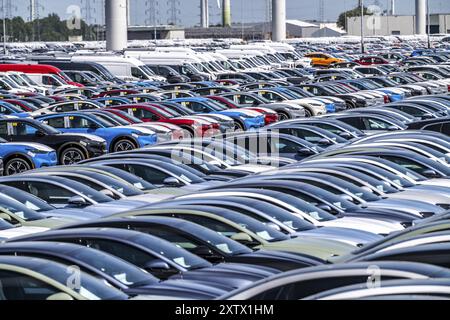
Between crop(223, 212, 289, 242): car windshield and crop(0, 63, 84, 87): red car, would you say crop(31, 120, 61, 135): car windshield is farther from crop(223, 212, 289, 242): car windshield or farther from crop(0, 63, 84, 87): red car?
crop(0, 63, 84, 87): red car

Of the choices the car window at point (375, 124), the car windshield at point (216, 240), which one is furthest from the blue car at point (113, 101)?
the car windshield at point (216, 240)

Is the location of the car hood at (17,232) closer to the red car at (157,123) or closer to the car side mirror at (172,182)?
the car side mirror at (172,182)

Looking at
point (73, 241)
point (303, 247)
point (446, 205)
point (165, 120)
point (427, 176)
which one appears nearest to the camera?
point (73, 241)

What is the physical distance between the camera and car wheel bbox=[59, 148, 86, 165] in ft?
83.5

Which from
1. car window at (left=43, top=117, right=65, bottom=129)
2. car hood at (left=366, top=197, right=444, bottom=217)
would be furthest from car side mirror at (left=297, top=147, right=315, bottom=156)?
car window at (left=43, top=117, right=65, bottom=129)

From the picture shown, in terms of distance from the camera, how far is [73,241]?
434 inches

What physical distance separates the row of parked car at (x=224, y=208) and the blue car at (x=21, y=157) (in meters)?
0.02

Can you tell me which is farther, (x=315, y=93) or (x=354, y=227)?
(x=315, y=93)

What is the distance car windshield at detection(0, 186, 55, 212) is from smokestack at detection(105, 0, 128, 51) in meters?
55.2

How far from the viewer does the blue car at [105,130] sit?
26.3 m

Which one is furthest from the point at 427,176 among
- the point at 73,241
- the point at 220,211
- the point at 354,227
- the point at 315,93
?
the point at 315,93

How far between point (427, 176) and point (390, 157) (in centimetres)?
86
